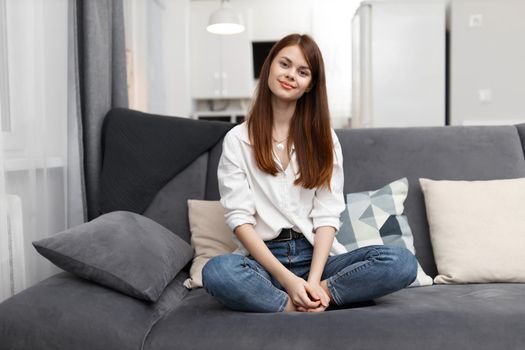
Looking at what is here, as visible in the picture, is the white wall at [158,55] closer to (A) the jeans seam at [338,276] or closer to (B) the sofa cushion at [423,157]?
(B) the sofa cushion at [423,157]

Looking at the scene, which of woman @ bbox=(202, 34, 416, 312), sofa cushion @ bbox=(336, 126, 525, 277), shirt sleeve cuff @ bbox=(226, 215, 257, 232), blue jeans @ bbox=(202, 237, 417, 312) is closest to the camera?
blue jeans @ bbox=(202, 237, 417, 312)

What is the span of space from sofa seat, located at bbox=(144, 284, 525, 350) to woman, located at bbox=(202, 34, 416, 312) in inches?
4.8

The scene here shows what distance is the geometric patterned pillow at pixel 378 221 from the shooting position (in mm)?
1751

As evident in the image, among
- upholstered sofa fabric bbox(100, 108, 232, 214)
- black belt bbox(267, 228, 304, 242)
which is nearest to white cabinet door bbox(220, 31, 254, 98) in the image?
upholstered sofa fabric bbox(100, 108, 232, 214)

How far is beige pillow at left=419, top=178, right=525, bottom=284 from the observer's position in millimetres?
1649

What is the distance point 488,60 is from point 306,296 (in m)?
3.85

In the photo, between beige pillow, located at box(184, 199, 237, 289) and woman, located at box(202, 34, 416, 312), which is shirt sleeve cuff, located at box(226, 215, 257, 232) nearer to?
woman, located at box(202, 34, 416, 312)

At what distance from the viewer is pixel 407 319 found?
48.7 inches

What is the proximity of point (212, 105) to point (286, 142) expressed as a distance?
4596 mm

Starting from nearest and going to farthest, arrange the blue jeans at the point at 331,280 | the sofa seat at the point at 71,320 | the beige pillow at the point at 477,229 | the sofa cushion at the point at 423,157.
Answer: the sofa seat at the point at 71,320
the blue jeans at the point at 331,280
the beige pillow at the point at 477,229
the sofa cushion at the point at 423,157

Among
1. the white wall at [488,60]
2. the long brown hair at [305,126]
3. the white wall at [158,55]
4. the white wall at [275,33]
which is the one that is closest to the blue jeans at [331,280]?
the long brown hair at [305,126]

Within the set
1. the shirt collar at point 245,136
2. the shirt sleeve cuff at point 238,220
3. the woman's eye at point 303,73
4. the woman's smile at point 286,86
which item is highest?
the woman's eye at point 303,73

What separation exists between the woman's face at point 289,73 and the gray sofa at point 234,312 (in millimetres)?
410

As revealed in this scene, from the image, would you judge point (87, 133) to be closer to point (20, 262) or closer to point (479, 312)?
point (20, 262)
